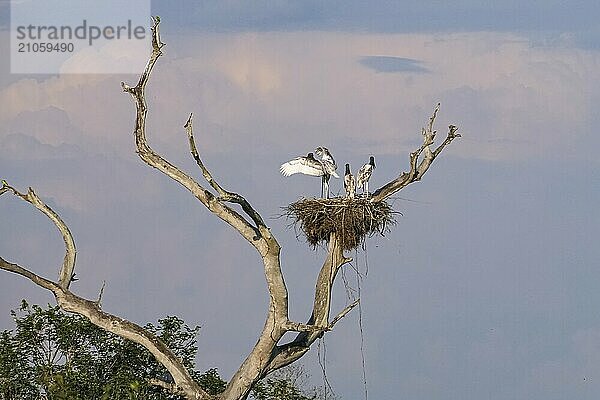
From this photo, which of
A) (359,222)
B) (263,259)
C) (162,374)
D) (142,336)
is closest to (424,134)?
(359,222)

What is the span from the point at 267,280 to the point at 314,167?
3.28 feet

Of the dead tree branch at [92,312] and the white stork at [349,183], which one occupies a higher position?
the white stork at [349,183]

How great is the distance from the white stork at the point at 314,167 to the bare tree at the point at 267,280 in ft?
1.35

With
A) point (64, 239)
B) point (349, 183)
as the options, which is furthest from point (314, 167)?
point (64, 239)

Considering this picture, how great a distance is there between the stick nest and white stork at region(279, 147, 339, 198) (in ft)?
0.90

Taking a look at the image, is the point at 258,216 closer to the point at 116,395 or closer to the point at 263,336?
the point at 263,336

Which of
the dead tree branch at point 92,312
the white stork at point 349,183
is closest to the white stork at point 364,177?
the white stork at point 349,183

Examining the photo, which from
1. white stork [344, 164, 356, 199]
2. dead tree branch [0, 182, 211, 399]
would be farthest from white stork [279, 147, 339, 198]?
dead tree branch [0, 182, 211, 399]

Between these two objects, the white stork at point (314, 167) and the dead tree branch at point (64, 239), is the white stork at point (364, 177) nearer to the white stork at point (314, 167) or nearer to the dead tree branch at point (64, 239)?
A: the white stork at point (314, 167)

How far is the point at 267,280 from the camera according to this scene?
9.90 m

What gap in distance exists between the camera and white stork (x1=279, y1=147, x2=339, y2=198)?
10180mm

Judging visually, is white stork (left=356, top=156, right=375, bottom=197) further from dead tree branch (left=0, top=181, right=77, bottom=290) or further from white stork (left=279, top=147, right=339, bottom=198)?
dead tree branch (left=0, top=181, right=77, bottom=290)

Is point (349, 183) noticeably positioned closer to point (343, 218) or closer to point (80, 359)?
point (343, 218)

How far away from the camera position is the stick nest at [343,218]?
32.1 feet
